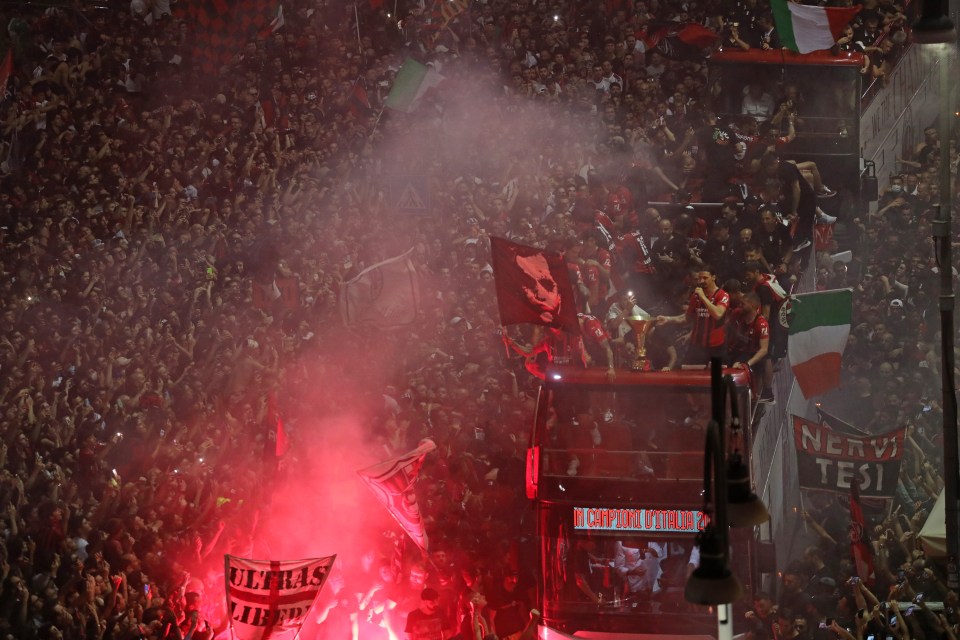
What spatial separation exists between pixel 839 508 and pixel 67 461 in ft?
32.1

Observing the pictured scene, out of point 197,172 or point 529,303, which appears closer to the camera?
point 529,303

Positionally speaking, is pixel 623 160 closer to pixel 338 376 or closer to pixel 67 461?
pixel 338 376

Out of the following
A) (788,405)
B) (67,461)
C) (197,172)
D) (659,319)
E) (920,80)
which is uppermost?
Answer: (920,80)

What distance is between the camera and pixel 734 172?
15.3m

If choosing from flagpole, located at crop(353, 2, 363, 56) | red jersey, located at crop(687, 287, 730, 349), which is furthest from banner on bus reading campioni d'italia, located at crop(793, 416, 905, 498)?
flagpole, located at crop(353, 2, 363, 56)

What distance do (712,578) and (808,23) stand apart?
40.4ft

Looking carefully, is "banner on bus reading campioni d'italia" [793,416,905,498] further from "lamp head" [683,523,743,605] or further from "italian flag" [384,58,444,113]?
"lamp head" [683,523,743,605]

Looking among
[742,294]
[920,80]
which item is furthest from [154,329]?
[920,80]

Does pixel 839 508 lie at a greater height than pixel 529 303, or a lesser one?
lesser

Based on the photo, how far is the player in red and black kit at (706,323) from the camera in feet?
44.7

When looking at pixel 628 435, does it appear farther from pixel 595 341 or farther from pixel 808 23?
pixel 808 23

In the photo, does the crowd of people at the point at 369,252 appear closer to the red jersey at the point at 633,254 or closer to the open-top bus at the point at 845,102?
the red jersey at the point at 633,254

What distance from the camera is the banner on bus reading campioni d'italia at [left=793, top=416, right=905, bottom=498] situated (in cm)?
1280

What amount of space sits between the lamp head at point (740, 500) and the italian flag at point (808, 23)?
11.1 meters
